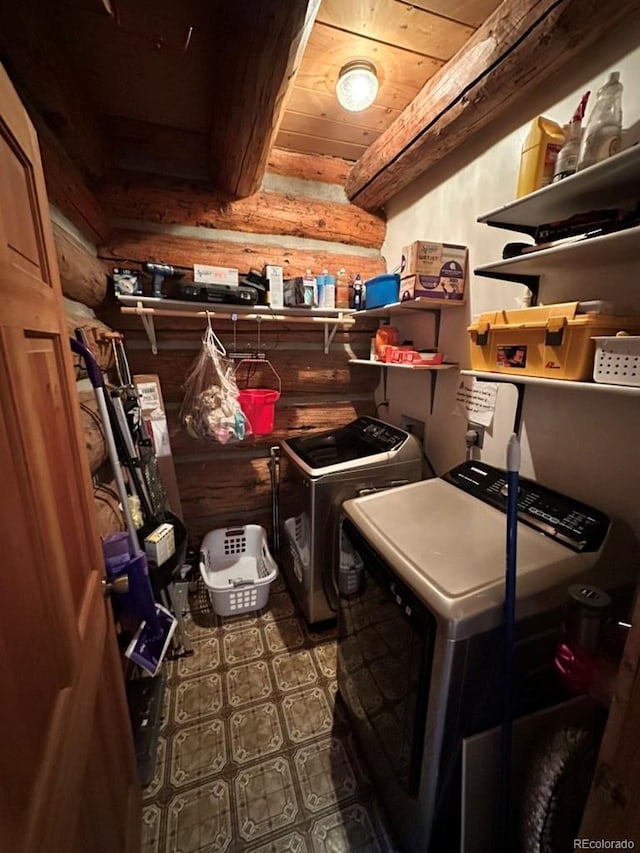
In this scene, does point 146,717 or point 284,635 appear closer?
point 146,717

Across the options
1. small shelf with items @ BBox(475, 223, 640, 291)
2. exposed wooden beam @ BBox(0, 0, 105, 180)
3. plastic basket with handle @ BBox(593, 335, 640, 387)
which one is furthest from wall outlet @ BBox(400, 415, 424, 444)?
exposed wooden beam @ BBox(0, 0, 105, 180)

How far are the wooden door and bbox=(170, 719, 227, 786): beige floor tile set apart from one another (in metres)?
0.45

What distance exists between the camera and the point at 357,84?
54.5 inches

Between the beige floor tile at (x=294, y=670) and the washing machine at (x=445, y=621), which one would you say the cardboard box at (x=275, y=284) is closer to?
the washing machine at (x=445, y=621)

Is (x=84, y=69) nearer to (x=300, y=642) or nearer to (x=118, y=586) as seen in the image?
(x=118, y=586)

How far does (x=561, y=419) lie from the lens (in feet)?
4.03

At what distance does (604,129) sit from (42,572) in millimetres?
1540

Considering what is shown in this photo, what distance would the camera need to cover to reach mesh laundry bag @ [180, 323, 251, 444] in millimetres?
1789

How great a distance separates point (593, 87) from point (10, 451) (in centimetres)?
177

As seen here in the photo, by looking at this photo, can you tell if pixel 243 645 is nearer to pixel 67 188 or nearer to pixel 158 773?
pixel 158 773

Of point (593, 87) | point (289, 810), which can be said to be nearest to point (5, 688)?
point (289, 810)

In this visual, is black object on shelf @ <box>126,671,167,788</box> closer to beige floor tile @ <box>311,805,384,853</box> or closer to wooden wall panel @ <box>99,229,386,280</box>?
beige floor tile @ <box>311,805,384,853</box>

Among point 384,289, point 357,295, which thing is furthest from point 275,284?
point 384,289

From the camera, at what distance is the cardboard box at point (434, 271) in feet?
4.95
